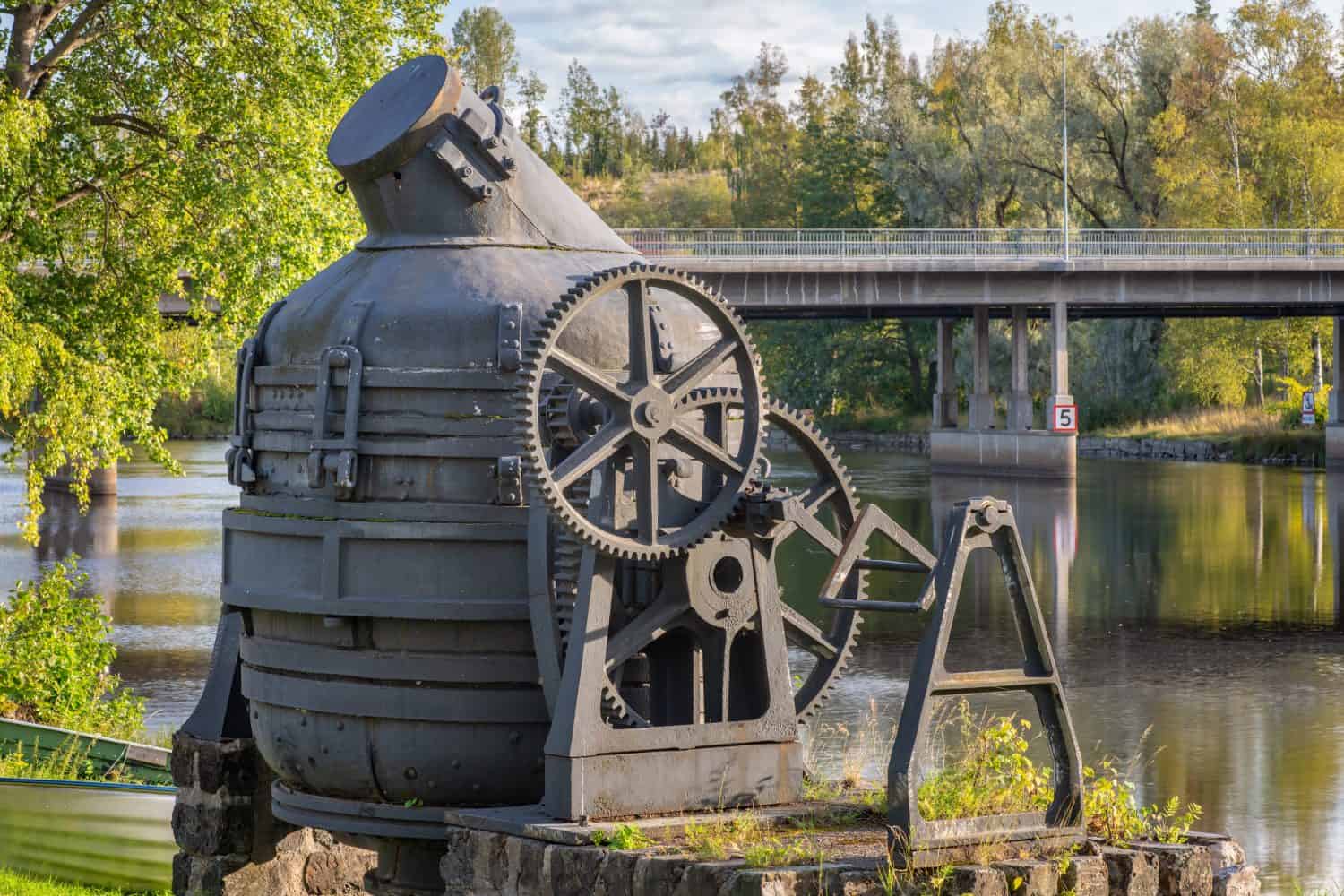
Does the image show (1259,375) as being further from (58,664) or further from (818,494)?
(818,494)

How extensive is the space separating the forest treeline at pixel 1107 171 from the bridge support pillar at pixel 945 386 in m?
5.53

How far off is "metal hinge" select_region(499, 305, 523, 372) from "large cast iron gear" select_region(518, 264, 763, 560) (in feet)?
1.72

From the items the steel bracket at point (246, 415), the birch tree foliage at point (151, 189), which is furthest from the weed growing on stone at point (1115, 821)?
the birch tree foliage at point (151, 189)

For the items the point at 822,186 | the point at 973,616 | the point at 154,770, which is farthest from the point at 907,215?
the point at 154,770

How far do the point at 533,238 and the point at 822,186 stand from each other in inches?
3400

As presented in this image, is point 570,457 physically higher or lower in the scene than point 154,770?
higher

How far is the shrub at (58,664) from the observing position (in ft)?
54.3

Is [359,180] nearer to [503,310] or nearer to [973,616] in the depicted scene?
[503,310]

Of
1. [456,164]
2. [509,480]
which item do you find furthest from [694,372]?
[456,164]

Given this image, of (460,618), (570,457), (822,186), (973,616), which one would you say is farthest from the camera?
(822,186)

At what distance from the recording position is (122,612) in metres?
29.1

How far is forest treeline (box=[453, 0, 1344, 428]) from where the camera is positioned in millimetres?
71750

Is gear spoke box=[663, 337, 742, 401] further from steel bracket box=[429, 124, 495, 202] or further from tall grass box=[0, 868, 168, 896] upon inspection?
tall grass box=[0, 868, 168, 896]

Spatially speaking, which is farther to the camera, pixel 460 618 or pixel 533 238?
pixel 533 238
